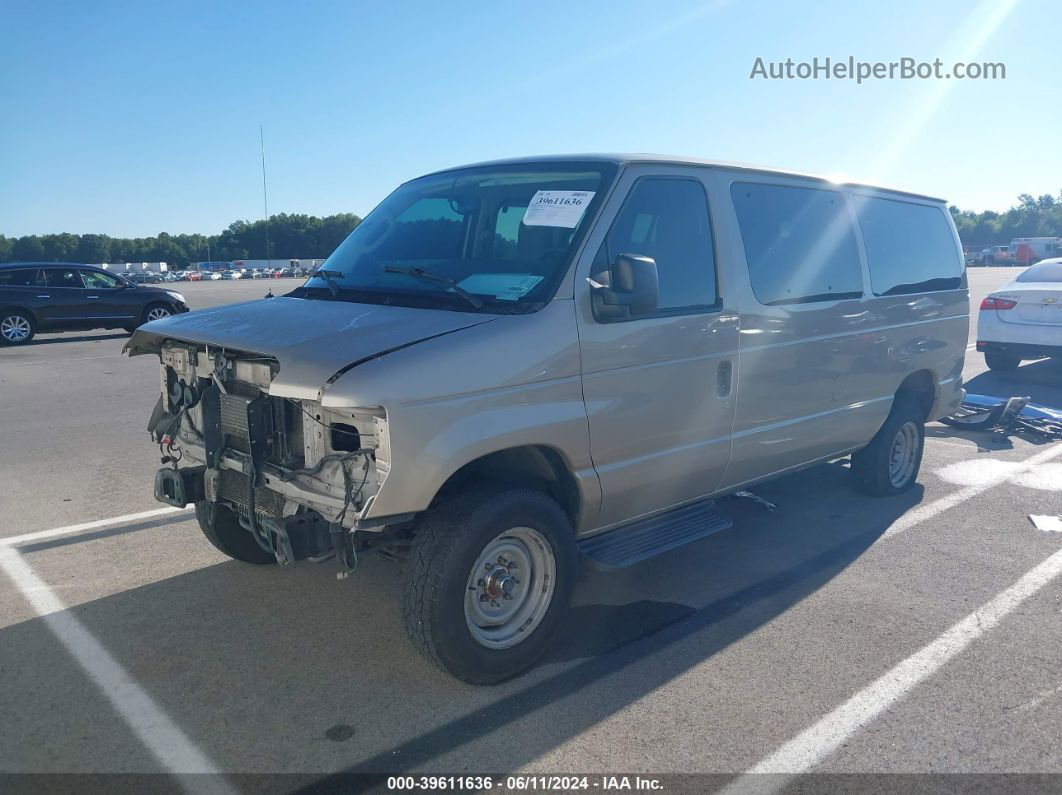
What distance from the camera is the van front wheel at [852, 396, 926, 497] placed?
612cm

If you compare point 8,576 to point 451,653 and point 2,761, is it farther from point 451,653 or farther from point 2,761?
point 451,653

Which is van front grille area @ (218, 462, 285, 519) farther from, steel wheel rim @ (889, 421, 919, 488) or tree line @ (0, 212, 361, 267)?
tree line @ (0, 212, 361, 267)

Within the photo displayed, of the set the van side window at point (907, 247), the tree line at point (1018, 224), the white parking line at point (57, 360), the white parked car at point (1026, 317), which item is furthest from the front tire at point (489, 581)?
the tree line at point (1018, 224)

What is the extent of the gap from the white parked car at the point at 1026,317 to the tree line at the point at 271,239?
92229 millimetres

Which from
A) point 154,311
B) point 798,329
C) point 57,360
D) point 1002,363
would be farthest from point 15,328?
point 1002,363

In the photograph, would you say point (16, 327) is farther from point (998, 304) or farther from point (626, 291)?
point (998, 304)

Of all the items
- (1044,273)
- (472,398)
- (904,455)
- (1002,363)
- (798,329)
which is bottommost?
(1002,363)

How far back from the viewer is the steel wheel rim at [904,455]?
635cm

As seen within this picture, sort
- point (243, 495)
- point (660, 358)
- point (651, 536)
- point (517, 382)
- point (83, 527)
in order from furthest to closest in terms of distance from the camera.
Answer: point (83, 527), point (651, 536), point (660, 358), point (243, 495), point (517, 382)

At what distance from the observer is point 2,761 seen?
306 cm

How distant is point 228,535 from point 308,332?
1.72 meters

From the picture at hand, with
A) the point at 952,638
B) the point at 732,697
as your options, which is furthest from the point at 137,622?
the point at 952,638

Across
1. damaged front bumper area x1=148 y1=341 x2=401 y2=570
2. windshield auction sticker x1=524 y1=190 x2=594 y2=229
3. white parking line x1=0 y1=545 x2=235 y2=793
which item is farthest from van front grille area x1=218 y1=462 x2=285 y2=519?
windshield auction sticker x1=524 y1=190 x2=594 y2=229

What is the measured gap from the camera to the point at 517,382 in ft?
11.4
